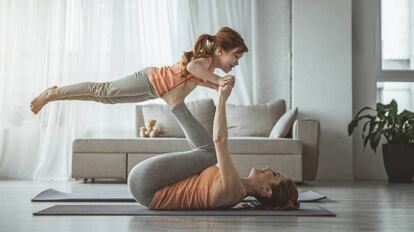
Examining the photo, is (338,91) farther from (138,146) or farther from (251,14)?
(138,146)

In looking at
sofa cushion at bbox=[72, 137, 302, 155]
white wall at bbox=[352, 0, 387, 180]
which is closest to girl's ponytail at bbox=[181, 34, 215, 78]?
sofa cushion at bbox=[72, 137, 302, 155]

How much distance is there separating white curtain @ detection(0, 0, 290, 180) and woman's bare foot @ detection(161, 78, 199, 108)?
3456mm

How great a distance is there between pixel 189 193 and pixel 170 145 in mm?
2699

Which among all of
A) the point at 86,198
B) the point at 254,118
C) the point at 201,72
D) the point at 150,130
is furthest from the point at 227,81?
the point at 254,118

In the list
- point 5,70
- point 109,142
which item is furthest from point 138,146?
point 5,70

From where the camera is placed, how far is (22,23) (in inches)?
273

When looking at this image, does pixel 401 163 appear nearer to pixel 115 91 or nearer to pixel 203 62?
pixel 203 62

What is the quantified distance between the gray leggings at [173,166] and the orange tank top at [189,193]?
0.03m

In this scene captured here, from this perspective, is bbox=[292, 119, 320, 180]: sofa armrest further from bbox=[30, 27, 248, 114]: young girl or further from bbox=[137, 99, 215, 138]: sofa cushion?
bbox=[30, 27, 248, 114]: young girl

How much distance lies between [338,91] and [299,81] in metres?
0.41

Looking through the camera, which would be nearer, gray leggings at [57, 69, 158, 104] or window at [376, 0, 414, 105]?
gray leggings at [57, 69, 158, 104]

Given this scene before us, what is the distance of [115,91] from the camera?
3689mm

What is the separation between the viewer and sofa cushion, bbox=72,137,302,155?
19.6ft

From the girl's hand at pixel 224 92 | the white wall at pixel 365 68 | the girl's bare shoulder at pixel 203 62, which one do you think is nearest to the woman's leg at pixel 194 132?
the girl's bare shoulder at pixel 203 62
